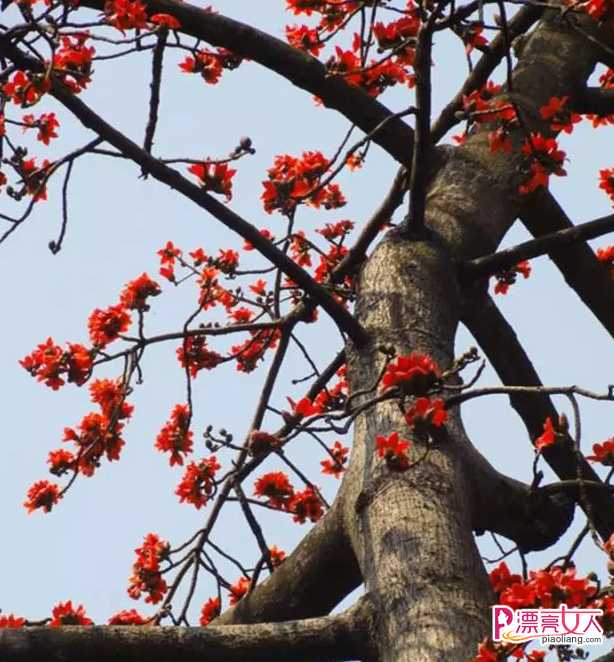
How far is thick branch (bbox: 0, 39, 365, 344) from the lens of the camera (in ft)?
12.3

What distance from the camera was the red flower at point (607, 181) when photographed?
5.45 metres

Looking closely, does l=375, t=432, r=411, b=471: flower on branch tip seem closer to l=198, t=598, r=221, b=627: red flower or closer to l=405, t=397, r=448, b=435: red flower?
l=405, t=397, r=448, b=435: red flower

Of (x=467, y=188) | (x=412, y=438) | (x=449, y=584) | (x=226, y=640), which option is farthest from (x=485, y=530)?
(x=467, y=188)

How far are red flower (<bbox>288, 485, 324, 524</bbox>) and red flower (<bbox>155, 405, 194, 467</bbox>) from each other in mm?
704

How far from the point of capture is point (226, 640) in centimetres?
Result: 294

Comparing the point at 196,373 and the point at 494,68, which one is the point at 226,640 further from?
the point at 494,68

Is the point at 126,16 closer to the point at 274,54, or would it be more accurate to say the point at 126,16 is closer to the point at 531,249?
the point at 274,54

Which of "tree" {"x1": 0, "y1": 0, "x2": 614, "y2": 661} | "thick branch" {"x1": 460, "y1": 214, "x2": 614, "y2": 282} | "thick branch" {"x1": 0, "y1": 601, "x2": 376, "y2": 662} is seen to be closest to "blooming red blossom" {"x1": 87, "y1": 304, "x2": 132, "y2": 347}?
"tree" {"x1": 0, "y1": 0, "x2": 614, "y2": 661}

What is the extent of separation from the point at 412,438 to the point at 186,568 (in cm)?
135

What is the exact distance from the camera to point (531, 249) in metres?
4.30

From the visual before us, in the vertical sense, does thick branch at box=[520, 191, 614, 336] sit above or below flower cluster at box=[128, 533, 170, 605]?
above
